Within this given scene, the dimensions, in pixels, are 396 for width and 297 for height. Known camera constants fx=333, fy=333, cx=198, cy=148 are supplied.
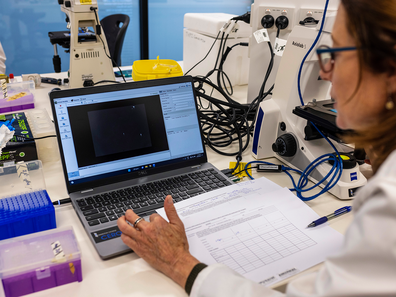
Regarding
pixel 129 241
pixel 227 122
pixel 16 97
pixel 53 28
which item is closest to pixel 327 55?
pixel 129 241

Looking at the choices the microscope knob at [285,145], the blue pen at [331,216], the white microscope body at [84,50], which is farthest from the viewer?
the white microscope body at [84,50]

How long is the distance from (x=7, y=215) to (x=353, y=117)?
668 millimetres

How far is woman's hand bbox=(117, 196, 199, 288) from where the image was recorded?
2.01 feet

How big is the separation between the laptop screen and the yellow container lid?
0.41 metres

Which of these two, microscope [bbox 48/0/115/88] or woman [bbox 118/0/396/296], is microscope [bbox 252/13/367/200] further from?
microscope [bbox 48/0/115/88]

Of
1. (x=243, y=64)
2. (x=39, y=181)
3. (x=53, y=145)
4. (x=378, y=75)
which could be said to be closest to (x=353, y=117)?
(x=378, y=75)

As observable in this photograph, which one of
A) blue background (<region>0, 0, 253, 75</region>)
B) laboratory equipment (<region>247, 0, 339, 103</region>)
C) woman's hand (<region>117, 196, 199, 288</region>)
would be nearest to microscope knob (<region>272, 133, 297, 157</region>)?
laboratory equipment (<region>247, 0, 339, 103</region>)

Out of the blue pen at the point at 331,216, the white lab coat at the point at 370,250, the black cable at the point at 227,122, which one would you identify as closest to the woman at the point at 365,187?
the white lab coat at the point at 370,250

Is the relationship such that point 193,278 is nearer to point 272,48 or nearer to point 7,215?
point 7,215

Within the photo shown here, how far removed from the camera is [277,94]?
1.09 metres

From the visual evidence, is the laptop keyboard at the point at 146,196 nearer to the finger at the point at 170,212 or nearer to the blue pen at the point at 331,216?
the finger at the point at 170,212

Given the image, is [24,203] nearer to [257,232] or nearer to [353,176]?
[257,232]

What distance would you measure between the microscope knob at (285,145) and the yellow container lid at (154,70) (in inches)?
20.8

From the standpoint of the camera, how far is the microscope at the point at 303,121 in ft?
2.93
